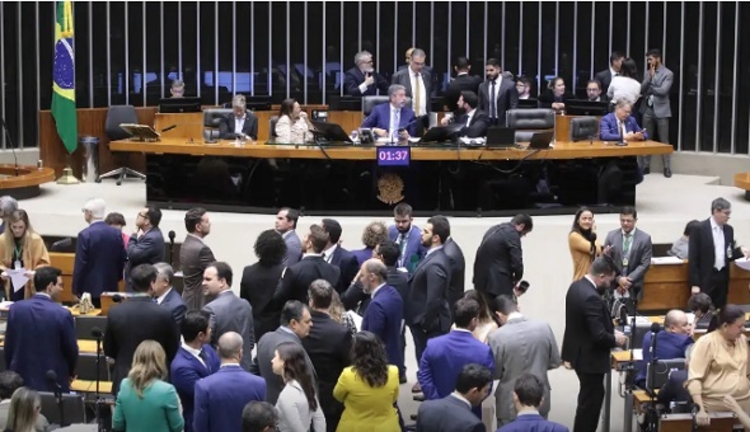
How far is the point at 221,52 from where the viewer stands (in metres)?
22.8

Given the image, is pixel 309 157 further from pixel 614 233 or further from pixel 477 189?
pixel 614 233

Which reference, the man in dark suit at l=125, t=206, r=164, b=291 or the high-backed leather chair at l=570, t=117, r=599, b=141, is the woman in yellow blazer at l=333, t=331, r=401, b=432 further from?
the high-backed leather chair at l=570, t=117, r=599, b=141

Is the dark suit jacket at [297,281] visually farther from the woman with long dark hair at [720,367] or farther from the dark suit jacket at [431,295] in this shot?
the woman with long dark hair at [720,367]

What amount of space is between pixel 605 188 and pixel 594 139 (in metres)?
0.84

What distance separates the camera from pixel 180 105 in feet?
67.5

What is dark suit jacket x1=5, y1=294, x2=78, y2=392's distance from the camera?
10.4 metres

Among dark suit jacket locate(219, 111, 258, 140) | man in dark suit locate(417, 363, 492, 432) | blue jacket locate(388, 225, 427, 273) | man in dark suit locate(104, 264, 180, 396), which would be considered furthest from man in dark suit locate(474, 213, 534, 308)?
dark suit jacket locate(219, 111, 258, 140)

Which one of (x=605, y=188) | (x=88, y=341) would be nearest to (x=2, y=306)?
(x=88, y=341)

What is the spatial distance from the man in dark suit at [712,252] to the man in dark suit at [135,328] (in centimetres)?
582

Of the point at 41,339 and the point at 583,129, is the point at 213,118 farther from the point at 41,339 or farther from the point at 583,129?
the point at 41,339

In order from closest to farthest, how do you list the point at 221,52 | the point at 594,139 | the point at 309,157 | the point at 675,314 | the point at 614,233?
A: the point at 675,314 < the point at 614,233 < the point at 309,157 < the point at 594,139 < the point at 221,52

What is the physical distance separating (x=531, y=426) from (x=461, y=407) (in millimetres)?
441

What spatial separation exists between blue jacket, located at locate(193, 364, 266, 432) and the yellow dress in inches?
19.4

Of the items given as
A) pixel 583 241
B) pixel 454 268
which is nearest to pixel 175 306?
pixel 454 268
